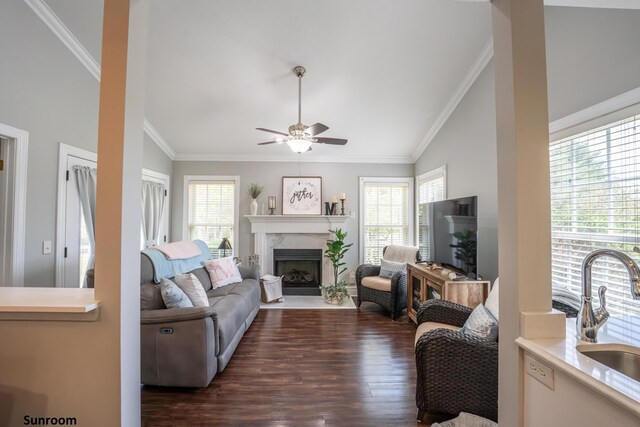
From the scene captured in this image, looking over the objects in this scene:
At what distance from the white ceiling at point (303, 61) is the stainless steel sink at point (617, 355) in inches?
105

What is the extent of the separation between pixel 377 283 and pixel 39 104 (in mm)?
4205

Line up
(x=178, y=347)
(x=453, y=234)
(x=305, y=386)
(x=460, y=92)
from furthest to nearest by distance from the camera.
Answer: (x=460, y=92)
(x=453, y=234)
(x=305, y=386)
(x=178, y=347)

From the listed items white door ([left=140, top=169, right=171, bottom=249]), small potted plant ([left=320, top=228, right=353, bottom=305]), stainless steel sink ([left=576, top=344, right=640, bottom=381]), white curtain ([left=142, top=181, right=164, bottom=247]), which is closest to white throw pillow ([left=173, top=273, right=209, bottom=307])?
white curtain ([left=142, top=181, right=164, bottom=247])

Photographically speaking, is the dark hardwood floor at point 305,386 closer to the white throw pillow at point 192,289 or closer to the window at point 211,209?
the white throw pillow at point 192,289

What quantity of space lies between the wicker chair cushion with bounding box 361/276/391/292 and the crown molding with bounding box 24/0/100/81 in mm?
4248

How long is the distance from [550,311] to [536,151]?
68 cm

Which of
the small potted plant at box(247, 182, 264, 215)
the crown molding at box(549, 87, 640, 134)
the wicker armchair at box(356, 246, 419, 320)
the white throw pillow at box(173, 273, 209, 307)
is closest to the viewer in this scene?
the crown molding at box(549, 87, 640, 134)

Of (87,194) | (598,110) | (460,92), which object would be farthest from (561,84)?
(87,194)

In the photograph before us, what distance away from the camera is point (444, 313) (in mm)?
2320

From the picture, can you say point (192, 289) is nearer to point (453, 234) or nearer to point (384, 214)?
point (453, 234)

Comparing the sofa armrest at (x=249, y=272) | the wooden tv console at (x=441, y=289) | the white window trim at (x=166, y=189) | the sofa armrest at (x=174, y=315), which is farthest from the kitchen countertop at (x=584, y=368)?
the white window trim at (x=166, y=189)

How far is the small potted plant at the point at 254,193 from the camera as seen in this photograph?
4.72m

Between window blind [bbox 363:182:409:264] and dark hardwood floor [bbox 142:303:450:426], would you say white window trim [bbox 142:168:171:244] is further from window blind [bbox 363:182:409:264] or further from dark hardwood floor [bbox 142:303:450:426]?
window blind [bbox 363:182:409:264]

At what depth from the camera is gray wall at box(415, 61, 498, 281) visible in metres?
2.87
